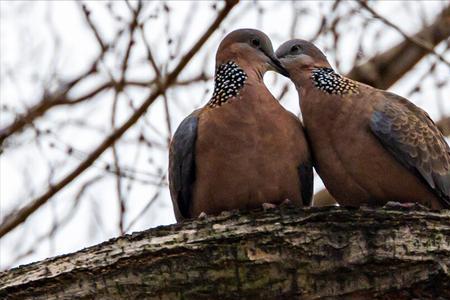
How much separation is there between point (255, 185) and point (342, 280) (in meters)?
1.12

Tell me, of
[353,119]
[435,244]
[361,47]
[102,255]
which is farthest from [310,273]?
[361,47]

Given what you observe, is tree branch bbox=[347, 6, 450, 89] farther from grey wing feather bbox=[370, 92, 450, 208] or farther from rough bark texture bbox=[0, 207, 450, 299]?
rough bark texture bbox=[0, 207, 450, 299]

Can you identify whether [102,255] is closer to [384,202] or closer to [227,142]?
[227,142]

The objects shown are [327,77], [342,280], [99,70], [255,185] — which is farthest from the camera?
[99,70]

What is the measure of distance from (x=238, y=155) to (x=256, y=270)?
1117mm

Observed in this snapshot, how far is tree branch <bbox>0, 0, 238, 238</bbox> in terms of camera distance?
19.9 feet

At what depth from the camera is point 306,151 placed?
543 centimetres

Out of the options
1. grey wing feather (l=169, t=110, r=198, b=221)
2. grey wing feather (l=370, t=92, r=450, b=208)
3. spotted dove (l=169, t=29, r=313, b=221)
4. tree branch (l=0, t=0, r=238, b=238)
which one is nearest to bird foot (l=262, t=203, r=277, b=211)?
spotted dove (l=169, t=29, r=313, b=221)

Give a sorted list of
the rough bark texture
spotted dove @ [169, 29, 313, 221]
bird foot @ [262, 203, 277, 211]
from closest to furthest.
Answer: the rough bark texture
bird foot @ [262, 203, 277, 211]
spotted dove @ [169, 29, 313, 221]

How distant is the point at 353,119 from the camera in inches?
212

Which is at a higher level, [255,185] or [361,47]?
[361,47]

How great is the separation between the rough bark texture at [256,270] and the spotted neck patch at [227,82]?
1.45 m

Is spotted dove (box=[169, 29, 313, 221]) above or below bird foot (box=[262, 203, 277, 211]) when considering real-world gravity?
above

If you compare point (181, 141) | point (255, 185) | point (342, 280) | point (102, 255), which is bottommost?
point (342, 280)
